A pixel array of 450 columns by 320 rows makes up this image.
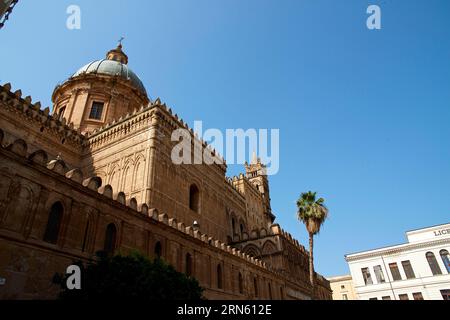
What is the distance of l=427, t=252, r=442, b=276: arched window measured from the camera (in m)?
31.0

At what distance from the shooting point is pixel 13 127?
790 inches

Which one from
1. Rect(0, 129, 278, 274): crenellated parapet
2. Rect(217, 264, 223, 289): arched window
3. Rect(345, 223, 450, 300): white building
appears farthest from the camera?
Rect(345, 223, 450, 300): white building

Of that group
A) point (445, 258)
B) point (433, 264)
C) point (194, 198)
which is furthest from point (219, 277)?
point (445, 258)

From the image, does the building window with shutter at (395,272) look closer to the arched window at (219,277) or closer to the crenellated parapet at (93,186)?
the crenellated parapet at (93,186)

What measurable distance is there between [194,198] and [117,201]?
38.8ft

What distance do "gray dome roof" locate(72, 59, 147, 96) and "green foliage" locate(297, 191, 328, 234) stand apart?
66.8 feet

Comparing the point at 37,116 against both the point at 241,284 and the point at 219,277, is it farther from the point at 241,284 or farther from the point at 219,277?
the point at 241,284

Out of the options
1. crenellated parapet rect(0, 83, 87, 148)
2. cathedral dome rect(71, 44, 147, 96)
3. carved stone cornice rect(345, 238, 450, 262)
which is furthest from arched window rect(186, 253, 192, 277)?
carved stone cornice rect(345, 238, 450, 262)

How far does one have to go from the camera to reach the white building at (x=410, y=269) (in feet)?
101

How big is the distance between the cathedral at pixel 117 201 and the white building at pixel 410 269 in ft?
18.1

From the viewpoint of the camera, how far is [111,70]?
3272 cm

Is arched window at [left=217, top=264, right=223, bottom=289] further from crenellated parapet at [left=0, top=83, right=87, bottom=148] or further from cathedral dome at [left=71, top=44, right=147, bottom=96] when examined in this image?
cathedral dome at [left=71, top=44, right=147, bottom=96]
